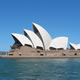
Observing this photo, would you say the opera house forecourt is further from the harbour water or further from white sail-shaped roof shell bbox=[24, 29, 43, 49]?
the harbour water

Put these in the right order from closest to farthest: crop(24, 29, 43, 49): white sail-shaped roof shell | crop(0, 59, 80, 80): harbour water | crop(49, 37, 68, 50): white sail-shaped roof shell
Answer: crop(0, 59, 80, 80): harbour water, crop(24, 29, 43, 49): white sail-shaped roof shell, crop(49, 37, 68, 50): white sail-shaped roof shell

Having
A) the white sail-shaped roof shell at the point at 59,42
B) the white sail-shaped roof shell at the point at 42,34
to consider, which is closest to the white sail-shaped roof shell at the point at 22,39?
the white sail-shaped roof shell at the point at 42,34

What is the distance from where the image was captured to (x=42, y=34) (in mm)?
73062

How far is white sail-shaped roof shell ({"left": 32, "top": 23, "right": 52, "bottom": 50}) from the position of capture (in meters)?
72.4

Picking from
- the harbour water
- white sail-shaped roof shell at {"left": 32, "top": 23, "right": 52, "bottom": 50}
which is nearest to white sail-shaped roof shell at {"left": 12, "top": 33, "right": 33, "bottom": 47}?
white sail-shaped roof shell at {"left": 32, "top": 23, "right": 52, "bottom": 50}

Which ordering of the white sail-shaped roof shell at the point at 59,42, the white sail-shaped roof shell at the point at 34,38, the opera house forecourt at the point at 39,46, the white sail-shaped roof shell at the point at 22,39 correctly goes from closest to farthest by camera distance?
the white sail-shaped roof shell at the point at 22,39
the white sail-shaped roof shell at the point at 34,38
the opera house forecourt at the point at 39,46
the white sail-shaped roof shell at the point at 59,42

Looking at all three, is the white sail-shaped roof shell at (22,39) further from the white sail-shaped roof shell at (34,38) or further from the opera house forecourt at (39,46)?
the white sail-shaped roof shell at (34,38)

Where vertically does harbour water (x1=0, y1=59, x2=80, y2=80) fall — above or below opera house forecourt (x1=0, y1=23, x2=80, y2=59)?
below

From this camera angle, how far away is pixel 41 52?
79.1 m

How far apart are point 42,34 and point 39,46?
19.8 ft

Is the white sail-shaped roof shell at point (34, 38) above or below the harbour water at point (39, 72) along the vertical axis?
above

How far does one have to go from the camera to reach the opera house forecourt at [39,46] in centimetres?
7244

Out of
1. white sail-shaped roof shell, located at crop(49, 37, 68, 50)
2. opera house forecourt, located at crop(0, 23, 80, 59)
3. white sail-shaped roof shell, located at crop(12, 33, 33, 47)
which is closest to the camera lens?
white sail-shaped roof shell, located at crop(12, 33, 33, 47)

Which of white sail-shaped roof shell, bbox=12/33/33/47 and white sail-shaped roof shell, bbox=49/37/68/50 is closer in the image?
white sail-shaped roof shell, bbox=12/33/33/47
